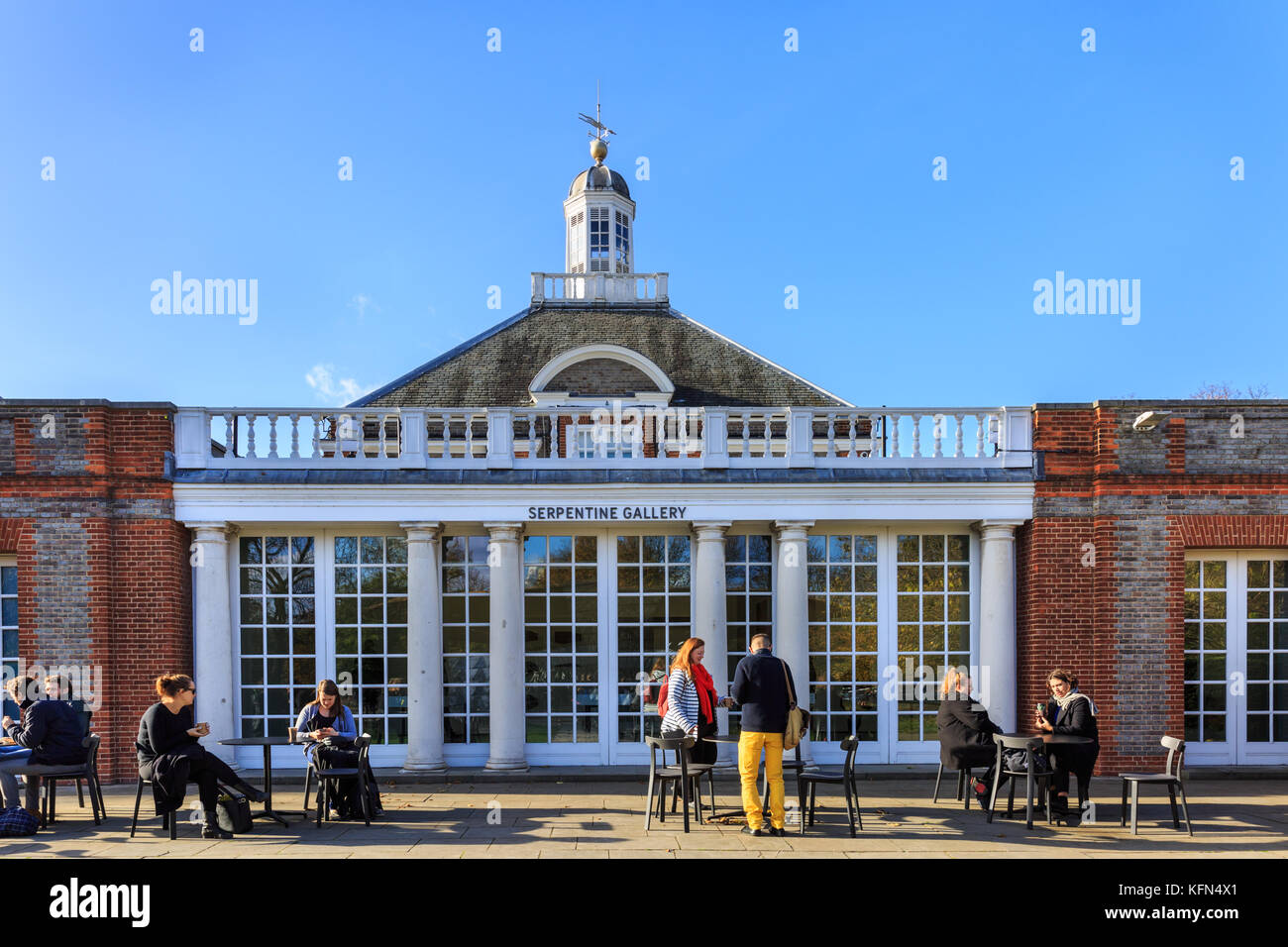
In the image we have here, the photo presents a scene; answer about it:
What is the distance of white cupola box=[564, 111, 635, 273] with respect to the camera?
32781mm

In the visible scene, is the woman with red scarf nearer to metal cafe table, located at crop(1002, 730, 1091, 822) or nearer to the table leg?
metal cafe table, located at crop(1002, 730, 1091, 822)

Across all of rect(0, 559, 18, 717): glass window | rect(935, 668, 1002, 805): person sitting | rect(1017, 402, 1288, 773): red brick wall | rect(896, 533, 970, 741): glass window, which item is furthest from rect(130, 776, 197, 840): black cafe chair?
rect(1017, 402, 1288, 773): red brick wall

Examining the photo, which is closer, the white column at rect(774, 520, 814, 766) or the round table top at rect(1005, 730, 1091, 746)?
the round table top at rect(1005, 730, 1091, 746)

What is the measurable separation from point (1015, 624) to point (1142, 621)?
4.79ft

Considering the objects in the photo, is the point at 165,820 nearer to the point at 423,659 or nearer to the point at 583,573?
the point at 423,659

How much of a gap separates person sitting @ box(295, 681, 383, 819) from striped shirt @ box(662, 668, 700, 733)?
296cm

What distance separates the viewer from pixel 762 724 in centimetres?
869

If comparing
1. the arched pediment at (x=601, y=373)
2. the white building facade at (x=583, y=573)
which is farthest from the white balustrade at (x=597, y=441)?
the arched pediment at (x=601, y=373)

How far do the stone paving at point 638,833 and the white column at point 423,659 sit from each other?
106 cm

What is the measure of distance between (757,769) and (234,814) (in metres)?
4.69

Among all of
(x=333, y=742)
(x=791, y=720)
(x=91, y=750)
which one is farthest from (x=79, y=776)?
(x=791, y=720)

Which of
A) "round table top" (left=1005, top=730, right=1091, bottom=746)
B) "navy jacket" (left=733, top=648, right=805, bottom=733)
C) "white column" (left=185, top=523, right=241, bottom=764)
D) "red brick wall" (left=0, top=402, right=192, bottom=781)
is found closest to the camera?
"navy jacket" (left=733, top=648, right=805, bottom=733)

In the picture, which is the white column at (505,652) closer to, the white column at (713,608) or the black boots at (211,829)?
the white column at (713,608)

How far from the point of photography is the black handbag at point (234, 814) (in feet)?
Result: 28.8
